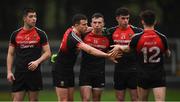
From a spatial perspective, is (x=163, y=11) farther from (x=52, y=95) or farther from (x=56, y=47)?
(x=52, y=95)

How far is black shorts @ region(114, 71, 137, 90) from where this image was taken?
15.6m

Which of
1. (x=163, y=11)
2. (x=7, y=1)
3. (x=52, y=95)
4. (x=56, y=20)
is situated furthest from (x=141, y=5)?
(x=52, y=95)

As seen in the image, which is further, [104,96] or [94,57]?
[104,96]

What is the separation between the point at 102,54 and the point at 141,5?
16792 millimetres

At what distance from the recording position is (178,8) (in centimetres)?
2938

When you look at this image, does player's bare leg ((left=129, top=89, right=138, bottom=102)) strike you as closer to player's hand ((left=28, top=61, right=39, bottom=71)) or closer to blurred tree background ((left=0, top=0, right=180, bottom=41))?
player's hand ((left=28, top=61, right=39, bottom=71))

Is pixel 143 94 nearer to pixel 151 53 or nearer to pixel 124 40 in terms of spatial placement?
pixel 151 53

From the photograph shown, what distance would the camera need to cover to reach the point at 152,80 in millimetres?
13109

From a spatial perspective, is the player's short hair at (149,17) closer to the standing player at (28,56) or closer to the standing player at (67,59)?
the standing player at (67,59)

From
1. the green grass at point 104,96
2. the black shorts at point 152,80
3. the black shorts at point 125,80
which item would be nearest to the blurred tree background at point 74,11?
the green grass at point 104,96

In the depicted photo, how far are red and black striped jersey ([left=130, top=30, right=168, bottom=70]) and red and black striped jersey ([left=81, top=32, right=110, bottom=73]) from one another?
2.11 meters

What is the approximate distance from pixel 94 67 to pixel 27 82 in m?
1.77

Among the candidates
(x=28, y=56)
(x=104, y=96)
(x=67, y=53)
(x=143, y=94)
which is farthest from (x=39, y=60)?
(x=104, y=96)

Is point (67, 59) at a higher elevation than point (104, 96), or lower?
higher
